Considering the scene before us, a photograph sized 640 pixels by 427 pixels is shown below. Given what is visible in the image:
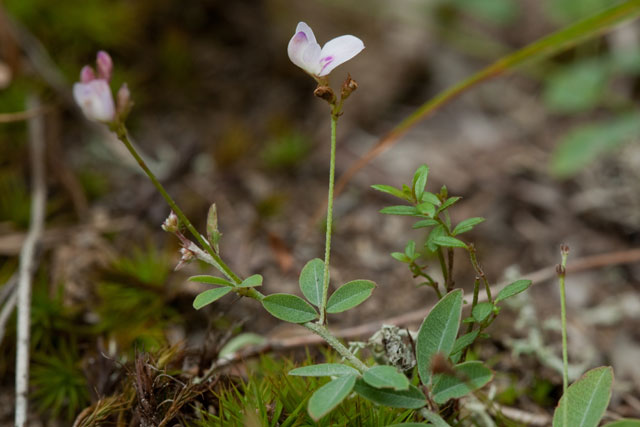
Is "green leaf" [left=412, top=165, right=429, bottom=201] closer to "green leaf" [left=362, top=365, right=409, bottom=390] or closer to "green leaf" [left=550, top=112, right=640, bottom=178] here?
"green leaf" [left=362, top=365, right=409, bottom=390]

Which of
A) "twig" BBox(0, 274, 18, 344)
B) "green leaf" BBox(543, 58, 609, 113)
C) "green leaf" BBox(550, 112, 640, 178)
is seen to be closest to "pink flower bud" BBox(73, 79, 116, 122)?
"twig" BBox(0, 274, 18, 344)

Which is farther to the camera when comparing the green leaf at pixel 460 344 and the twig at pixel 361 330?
the twig at pixel 361 330

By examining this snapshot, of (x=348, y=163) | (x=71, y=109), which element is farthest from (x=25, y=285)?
(x=348, y=163)

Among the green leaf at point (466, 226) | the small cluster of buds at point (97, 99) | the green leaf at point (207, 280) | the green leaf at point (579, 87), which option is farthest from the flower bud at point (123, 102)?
the green leaf at point (579, 87)

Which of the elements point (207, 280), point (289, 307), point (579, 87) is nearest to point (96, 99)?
point (207, 280)

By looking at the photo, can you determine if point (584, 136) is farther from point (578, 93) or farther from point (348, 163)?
point (348, 163)

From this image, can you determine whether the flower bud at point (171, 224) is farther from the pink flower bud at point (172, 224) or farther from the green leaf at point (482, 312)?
the green leaf at point (482, 312)

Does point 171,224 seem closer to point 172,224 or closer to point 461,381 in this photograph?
point 172,224
